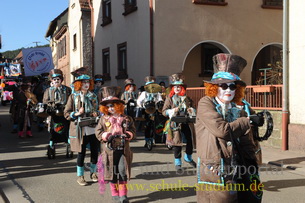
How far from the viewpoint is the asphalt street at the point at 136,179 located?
5.72m

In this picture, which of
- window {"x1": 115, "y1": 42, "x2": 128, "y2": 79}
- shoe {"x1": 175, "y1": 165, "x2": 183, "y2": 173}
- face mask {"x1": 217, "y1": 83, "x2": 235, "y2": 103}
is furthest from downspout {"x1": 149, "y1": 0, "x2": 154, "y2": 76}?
face mask {"x1": 217, "y1": 83, "x2": 235, "y2": 103}

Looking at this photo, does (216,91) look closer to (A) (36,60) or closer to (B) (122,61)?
(A) (36,60)

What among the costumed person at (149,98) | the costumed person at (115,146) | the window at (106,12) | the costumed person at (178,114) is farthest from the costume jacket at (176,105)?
the window at (106,12)

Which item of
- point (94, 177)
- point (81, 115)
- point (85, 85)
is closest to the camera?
point (81, 115)

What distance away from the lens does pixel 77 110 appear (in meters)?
6.38

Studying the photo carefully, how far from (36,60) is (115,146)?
11.6 meters

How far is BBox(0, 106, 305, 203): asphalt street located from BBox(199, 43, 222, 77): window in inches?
338

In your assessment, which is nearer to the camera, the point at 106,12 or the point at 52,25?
the point at 106,12

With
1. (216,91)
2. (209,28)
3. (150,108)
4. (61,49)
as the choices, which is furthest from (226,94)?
(61,49)

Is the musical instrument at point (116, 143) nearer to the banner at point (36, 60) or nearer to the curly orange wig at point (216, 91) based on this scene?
the curly orange wig at point (216, 91)

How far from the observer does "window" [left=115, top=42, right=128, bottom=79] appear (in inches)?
772

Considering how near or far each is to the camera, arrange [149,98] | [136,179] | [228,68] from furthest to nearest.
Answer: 1. [149,98]
2. [136,179]
3. [228,68]

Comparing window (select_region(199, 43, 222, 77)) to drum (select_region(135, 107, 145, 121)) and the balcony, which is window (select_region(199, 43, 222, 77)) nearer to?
the balcony

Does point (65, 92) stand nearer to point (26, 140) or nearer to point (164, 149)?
point (164, 149)
